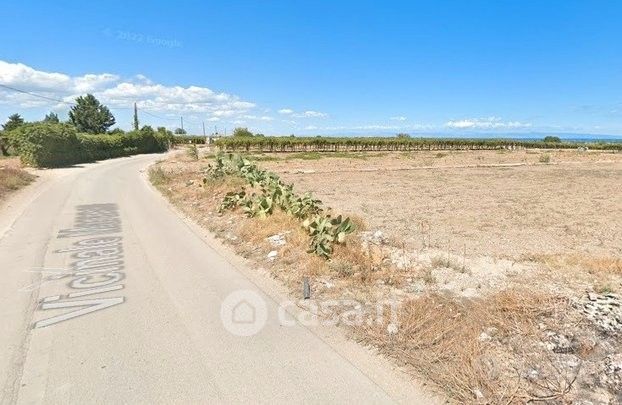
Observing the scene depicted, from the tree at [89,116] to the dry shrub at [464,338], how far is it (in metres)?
83.6

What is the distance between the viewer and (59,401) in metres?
3.49

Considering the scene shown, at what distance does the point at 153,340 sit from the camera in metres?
4.56

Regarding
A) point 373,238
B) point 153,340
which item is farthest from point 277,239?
point 153,340

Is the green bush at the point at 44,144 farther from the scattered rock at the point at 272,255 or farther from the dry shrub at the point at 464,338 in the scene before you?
the dry shrub at the point at 464,338

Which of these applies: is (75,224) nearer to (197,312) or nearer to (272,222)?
(272,222)

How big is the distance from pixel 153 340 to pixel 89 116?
85376 mm

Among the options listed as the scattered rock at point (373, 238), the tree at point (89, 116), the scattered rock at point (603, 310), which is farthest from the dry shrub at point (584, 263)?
the tree at point (89, 116)

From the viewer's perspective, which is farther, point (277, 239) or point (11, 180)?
point (11, 180)

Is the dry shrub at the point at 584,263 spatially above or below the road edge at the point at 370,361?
above

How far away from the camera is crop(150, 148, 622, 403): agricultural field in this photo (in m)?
3.79

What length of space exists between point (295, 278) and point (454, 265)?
2857mm

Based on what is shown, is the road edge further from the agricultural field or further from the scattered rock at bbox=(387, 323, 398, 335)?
the scattered rock at bbox=(387, 323, 398, 335)

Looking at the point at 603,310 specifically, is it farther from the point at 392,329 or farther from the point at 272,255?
the point at 272,255

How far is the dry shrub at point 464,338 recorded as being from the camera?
3.60 metres
